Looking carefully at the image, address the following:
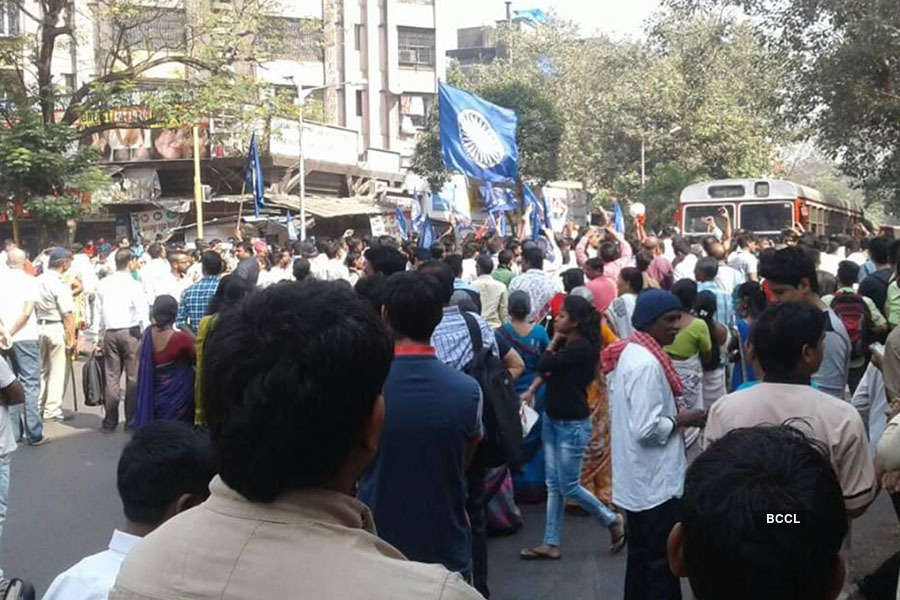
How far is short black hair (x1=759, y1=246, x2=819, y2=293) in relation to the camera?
560cm

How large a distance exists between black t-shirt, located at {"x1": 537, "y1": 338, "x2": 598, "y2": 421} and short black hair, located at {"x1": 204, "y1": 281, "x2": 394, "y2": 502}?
15.7 ft

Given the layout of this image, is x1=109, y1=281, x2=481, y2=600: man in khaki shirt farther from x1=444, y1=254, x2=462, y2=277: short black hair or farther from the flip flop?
x1=444, y1=254, x2=462, y2=277: short black hair

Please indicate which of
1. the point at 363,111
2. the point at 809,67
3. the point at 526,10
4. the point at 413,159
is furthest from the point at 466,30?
the point at 809,67

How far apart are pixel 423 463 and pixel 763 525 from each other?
7.99 ft

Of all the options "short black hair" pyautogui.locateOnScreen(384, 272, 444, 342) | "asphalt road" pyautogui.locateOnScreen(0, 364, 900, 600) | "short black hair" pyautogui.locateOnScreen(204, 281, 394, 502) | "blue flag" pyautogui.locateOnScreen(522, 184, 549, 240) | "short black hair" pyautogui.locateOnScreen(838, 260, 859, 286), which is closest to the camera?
"short black hair" pyautogui.locateOnScreen(204, 281, 394, 502)

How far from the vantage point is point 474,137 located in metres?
17.7

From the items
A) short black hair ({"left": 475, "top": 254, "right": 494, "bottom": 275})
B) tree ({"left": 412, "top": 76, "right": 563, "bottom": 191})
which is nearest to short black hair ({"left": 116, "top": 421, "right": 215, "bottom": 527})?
short black hair ({"left": 475, "top": 254, "right": 494, "bottom": 275})

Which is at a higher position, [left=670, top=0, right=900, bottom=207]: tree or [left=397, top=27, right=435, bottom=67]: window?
[left=397, top=27, right=435, bottom=67]: window

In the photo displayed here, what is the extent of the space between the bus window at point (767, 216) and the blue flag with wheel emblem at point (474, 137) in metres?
5.09

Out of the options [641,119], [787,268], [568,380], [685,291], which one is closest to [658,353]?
[787,268]

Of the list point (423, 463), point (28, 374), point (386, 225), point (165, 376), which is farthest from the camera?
point (386, 225)

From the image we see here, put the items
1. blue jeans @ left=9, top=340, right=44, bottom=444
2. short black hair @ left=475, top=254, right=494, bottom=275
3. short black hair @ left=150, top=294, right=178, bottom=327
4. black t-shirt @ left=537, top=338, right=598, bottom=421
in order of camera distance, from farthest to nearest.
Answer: short black hair @ left=475, top=254, right=494, bottom=275 < blue jeans @ left=9, top=340, right=44, bottom=444 < short black hair @ left=150, top=294, right=178, bottom=327 < black t-shirt @ left=537, top=338, right=598, bottom=421

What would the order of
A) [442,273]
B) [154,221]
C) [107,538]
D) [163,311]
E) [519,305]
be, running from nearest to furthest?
1. [442,273]
2. [107,538]
3. [519,305]
4. [163,311]
5. [154,221]

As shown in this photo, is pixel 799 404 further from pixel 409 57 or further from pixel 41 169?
pixel 409 57
